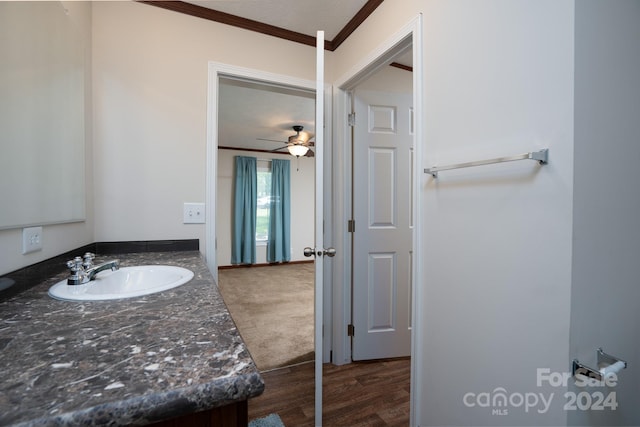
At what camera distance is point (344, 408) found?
1.72 metres

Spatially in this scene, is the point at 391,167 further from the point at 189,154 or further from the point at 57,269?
the point at 57,269

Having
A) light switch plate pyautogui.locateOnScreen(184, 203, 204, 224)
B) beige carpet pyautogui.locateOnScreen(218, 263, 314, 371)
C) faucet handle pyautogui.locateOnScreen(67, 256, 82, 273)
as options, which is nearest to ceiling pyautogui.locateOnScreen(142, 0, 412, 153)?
light switch plate pyautogui.locateOnScreen(184, 203, 204, 224)

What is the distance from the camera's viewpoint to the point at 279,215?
640 cm

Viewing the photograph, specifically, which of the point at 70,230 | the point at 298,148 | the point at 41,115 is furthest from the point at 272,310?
the point at 41,115

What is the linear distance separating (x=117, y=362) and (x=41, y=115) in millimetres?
1098

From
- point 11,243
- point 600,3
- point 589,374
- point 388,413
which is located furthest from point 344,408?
point 600,3

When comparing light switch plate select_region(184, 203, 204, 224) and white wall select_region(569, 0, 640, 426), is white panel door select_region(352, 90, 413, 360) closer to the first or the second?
light switch plate select_region(184, 203, 204, 224)

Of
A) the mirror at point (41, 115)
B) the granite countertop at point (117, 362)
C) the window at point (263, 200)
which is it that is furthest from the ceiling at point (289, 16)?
the window at point (263, 200)

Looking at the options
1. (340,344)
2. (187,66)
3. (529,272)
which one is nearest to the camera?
(529,272)

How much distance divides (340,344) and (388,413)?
24.0 inches

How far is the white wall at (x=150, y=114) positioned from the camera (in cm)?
167

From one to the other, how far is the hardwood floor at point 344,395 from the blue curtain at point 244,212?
4.06 meters

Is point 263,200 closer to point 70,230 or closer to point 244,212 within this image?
point 244,212

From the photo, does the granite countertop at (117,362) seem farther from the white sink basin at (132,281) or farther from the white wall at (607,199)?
the white wall at (607,199)
